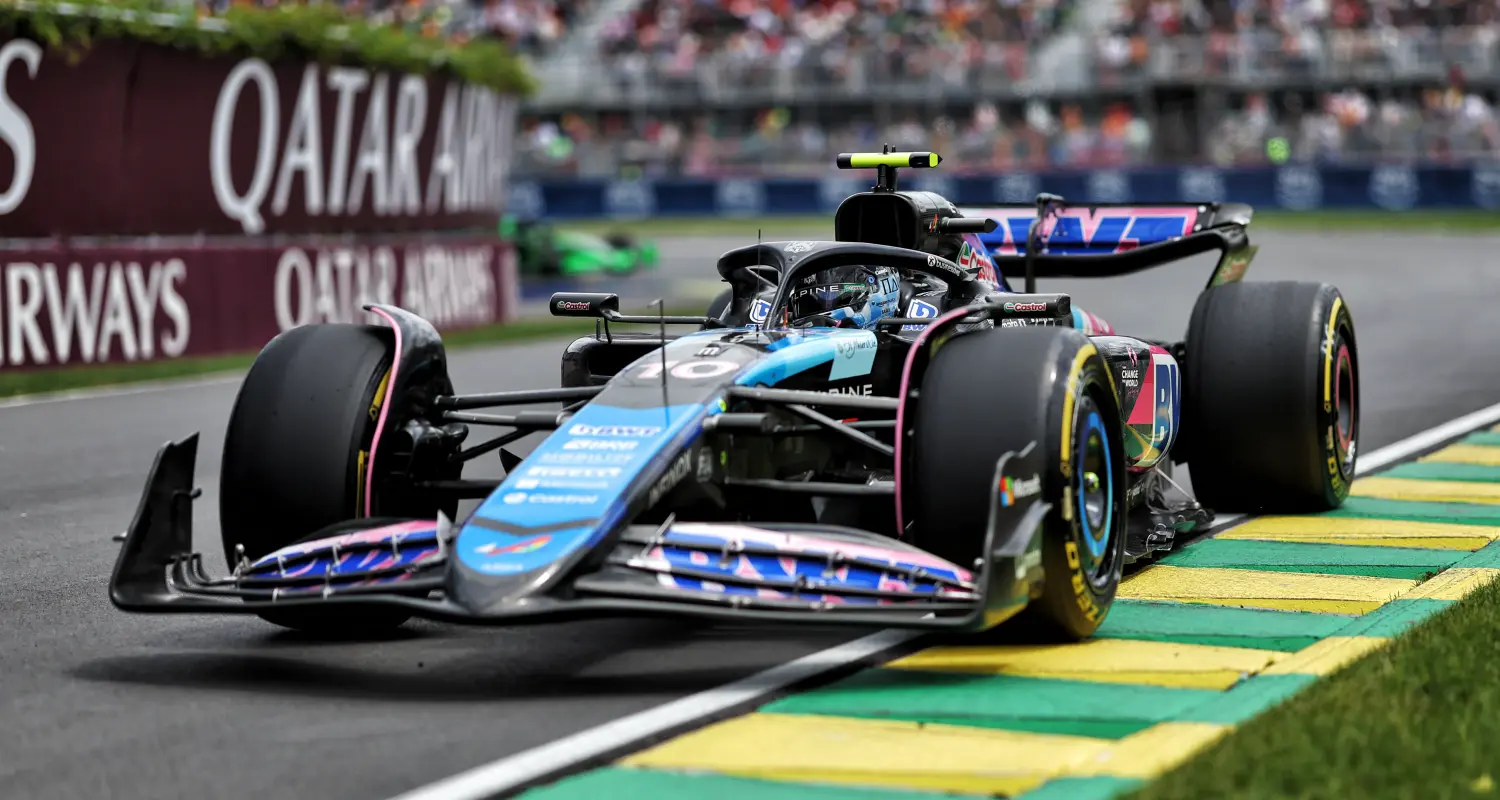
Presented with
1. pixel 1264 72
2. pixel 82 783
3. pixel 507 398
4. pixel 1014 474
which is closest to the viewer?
pixel 82 783

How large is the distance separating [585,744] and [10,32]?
11788 millimetres

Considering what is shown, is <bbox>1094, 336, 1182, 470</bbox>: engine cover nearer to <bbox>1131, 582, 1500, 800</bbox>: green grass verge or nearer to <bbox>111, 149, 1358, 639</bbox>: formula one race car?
<bbox>111, 149, 1358, 639</bbox>: formula one race car

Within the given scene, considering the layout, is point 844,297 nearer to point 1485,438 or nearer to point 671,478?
point 671,478

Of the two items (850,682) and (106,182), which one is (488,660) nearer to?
(850,682)

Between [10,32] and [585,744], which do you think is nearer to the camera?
[585,744]

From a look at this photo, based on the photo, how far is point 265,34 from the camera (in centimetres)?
1783

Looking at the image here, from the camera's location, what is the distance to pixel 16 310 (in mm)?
15250

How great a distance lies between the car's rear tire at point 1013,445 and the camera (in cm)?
594

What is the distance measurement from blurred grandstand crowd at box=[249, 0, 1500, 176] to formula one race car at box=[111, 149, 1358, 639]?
1024 inches

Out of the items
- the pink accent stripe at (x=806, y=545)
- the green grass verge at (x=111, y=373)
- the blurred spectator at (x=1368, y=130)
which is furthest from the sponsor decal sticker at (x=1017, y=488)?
the blurred spectator at (x=1368, y=130)

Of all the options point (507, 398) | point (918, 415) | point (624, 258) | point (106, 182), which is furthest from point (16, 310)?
point (624, 258)

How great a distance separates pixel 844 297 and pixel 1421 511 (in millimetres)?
3189

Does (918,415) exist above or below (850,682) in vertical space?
above

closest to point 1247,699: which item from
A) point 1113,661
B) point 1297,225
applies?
point 1113,661
